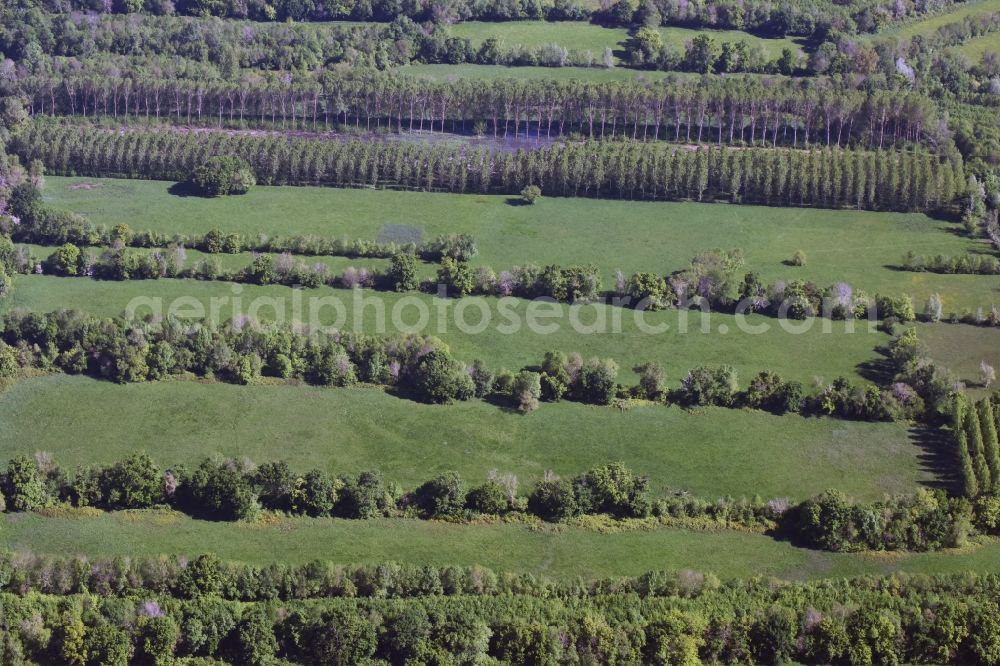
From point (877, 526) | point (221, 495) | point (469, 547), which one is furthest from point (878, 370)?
point (221, 495)

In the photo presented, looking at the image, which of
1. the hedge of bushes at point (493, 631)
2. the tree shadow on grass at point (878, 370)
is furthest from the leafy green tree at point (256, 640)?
the tree shadow on grass at point (878, 370)

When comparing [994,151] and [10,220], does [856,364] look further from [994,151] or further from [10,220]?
[10,220]

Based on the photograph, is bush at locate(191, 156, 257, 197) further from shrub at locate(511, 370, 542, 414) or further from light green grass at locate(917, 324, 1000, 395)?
light green grass at locate(917, 324, 1000, 395)

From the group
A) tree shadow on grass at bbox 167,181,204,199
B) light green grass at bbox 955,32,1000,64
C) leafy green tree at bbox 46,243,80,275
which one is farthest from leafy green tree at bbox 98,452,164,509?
light green grass at bbox 955,32,1000,64

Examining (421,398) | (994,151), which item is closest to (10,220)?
(421,398)

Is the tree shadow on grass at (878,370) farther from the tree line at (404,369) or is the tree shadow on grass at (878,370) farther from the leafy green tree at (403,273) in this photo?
the leafy green tree at (403,273)

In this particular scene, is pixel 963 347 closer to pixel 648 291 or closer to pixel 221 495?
pixel 648 291
